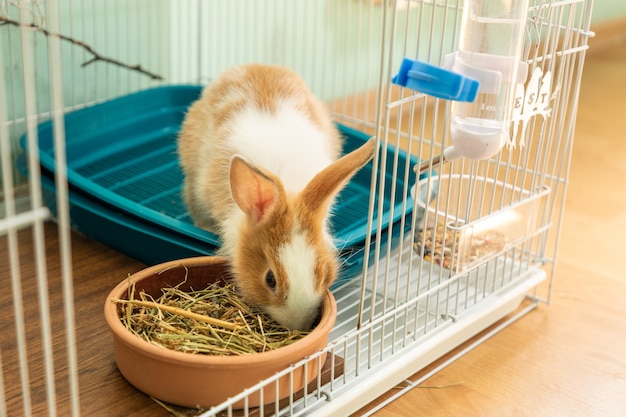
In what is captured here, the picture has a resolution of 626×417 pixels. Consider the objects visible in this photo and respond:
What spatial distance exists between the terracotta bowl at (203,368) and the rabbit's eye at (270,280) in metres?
0.11

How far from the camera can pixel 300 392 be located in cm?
154

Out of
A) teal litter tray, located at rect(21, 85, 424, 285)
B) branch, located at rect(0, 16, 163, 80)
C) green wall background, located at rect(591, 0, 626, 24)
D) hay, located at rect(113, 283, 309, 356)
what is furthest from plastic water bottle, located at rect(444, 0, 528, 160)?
green wall background, located at rect(591, 0, 626, 24)

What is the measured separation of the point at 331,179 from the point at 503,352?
71 centimetres

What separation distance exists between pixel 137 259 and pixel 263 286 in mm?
581

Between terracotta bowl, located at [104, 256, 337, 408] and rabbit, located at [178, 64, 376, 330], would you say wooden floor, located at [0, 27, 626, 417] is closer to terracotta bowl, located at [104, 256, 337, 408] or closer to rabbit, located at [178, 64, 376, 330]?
terracotta bowl, located at [104, 256, 337, 408]

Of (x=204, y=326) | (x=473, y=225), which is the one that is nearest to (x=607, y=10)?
(x=473, y=225)

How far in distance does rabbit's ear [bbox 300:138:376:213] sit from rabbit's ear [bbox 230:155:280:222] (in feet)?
0.24

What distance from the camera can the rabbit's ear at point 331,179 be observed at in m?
1.53

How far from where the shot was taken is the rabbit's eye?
153 cm

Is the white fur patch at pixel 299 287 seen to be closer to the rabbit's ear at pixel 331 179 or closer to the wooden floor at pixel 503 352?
the rabbit's ear at pixel 331 179

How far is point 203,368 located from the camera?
1358 mm

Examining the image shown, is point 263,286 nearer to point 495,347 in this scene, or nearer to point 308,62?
point 495,347

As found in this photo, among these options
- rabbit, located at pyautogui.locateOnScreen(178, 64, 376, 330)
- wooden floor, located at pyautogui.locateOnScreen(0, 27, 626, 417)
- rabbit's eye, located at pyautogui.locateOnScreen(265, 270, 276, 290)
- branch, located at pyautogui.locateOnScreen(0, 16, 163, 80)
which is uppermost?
branch, located at pyautogui.locateOnScreen(0, 16, 163, 80)

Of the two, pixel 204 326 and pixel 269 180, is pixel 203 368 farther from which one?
pixel 269 180
